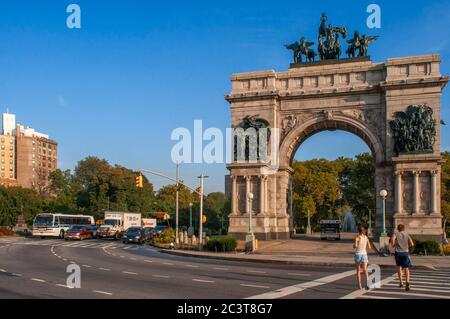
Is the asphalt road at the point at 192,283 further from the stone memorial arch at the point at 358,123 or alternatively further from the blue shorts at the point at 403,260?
the stone memorial arch at the point at 358,123

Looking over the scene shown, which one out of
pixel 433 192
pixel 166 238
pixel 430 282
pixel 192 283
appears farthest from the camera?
pixel 166 238

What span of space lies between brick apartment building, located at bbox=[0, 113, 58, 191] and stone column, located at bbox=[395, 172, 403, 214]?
439 feet

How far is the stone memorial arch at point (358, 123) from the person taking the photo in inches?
1599

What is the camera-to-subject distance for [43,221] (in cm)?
5666

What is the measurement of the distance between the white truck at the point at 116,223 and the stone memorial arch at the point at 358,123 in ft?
62.8

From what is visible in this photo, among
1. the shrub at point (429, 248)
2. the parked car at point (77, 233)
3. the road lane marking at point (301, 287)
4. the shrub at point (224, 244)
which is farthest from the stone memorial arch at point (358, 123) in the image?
the road lane marking at point (301, 287)

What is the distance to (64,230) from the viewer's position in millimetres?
57500

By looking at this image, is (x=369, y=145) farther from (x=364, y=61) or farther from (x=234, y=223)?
(x=234, y=223)

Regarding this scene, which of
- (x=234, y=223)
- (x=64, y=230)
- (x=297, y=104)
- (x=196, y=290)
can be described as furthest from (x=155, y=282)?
(x=64, y=230)

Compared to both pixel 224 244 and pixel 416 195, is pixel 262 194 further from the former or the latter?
pixel 416 195

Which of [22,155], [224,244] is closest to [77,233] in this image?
[224,244]

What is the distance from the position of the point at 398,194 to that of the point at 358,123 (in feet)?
23.5

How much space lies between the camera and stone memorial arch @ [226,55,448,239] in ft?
133

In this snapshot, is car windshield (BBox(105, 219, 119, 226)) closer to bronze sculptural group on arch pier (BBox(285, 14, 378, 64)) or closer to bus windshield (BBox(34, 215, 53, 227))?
bus windshield (BBox(34, 215, 53, 227))
